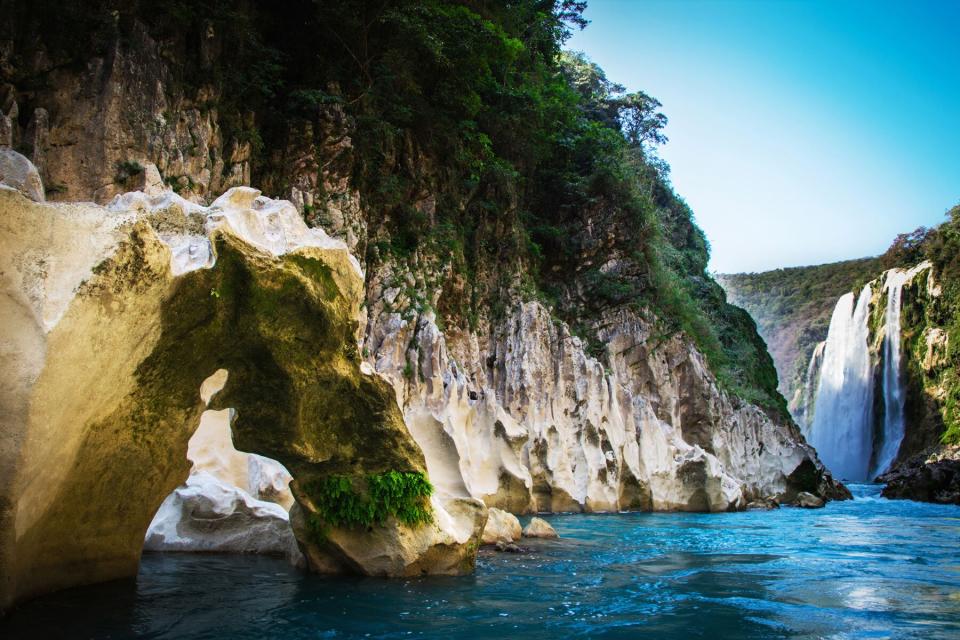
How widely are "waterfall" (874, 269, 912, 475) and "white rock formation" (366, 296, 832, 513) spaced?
8.28 metres

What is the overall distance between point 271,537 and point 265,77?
482 inches

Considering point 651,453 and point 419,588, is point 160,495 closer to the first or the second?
point 419,588

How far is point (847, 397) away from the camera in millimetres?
43656

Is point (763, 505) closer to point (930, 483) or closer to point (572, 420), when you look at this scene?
point (930, 483)

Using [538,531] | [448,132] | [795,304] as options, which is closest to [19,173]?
[538,531]

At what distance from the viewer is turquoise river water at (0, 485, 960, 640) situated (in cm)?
573

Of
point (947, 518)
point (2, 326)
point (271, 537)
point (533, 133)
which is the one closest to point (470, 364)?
point (533, 133)

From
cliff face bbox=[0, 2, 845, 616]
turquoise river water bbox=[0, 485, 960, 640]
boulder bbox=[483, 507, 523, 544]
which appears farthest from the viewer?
boulder bbox=[483, 507, 523, 544]

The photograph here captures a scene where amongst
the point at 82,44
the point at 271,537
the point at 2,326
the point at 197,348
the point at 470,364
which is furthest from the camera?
the point at 470,364

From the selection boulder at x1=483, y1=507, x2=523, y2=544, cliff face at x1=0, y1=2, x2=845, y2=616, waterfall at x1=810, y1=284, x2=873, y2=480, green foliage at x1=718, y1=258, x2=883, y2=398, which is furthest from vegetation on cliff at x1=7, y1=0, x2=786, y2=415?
green foliage at x1=718, y1=258, x2=883, y2=398

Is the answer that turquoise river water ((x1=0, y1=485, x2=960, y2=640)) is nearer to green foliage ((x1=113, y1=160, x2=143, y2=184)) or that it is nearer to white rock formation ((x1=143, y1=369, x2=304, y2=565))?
white rock formation ((x1=143, y1=369, x2=304, y2=565))

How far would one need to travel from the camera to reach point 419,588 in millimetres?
7438

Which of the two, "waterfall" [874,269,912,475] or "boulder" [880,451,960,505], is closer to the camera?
"boulder" [880,451,960,505]

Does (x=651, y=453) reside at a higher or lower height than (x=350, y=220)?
lower
